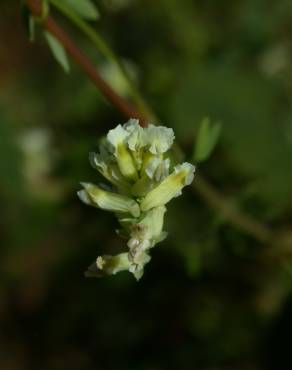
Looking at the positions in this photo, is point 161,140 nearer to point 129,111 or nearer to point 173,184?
point 173,184

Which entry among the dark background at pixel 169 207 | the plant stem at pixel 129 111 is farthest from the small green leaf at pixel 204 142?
the dark background at pixel 169 207

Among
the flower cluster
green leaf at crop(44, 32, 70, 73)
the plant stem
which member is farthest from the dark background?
the flower cluster

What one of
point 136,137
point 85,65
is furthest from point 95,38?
point 136,137

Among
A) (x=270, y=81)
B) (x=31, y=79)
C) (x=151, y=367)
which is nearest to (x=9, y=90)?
(x=31, y=79)

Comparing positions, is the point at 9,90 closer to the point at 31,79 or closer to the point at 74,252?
the point at 31,79

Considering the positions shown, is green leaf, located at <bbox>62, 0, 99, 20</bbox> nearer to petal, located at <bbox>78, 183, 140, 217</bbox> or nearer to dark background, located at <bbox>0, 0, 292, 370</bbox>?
petal, located at <bbox>78, 183, 140, 217</bbox>

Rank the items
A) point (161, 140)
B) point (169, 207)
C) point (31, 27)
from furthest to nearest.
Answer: point (169, 207)
point (31, 27)
point (161, 140)
